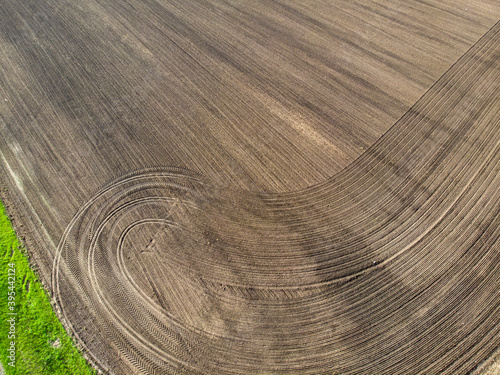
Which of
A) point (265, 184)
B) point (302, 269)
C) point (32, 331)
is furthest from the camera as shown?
point (265, 184)

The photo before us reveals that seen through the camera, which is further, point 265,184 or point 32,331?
point 265,184

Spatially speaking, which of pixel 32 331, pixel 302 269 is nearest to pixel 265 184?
pixel 302 269

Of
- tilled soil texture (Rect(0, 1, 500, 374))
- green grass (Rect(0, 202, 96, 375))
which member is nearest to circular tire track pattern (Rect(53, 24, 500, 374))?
tilled soil texture (Rect(0, 1, 500, 374))

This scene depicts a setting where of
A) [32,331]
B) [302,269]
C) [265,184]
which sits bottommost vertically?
[32,331]

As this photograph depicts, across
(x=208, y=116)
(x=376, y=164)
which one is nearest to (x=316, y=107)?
(x=376, y=164)

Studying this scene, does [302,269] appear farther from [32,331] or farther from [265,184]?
[32,331]

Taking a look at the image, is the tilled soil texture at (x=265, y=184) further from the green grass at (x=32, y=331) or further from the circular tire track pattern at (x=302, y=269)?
the green grass at (x=32, y=331)

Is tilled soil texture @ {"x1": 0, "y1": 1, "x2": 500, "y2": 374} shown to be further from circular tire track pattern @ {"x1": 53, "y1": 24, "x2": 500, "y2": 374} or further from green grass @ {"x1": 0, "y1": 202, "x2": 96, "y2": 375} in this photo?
green grass @ {"x1": 0, "y1": 202, "x2": 96, "y2": 375}
